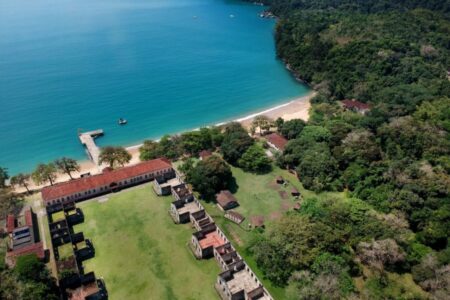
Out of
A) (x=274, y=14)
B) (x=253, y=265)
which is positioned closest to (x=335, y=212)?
(x=253, y=265)

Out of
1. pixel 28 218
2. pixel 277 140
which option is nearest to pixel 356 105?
pixel 277 140

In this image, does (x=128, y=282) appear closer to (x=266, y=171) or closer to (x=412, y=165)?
(x=266, y=171)

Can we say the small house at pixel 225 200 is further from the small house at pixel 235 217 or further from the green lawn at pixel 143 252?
the green lawn at pixel 143 252

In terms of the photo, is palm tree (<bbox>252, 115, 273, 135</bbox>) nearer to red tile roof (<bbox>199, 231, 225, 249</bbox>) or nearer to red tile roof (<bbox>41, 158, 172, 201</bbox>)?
red tile roof (<bbox>41, 158, 172, 201</bbox>)

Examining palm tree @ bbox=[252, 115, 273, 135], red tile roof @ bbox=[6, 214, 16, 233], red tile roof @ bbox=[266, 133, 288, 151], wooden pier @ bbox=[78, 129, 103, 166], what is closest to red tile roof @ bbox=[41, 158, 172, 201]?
red tile roof @ bbox=[6, 214, 16, 233]

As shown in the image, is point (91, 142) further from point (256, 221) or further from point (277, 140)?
A: point (256, 221)
